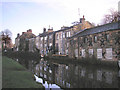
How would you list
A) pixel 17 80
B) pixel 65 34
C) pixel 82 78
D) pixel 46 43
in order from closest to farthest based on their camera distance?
pixel 17 80 → pixel 82 78 → pixel 65 34 → pixel 46 43

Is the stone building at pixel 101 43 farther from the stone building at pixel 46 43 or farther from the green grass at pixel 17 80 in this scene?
the stone building at pixel 46 43

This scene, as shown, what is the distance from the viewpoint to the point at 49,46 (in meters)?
46.7

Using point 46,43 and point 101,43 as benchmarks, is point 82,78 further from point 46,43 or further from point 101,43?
point 46,43

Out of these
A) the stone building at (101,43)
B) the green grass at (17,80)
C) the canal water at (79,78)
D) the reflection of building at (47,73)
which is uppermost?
the stone building at (101,43)

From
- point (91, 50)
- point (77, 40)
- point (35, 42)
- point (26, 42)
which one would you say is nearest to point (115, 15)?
point (77, 40)

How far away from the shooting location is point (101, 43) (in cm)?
2364

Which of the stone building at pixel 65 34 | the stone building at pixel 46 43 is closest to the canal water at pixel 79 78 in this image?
the stone building at pixel 65 34

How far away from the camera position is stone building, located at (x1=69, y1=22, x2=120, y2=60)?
836 inches

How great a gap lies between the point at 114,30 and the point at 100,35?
2973 mm

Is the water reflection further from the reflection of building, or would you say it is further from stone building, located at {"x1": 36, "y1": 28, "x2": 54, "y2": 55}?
stone building, located at {"x1": 36, "y1": 28, "x2": 54, "y2": 55}

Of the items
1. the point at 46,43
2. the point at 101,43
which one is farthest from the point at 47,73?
the point at 46,43

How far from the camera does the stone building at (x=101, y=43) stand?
21234 mm

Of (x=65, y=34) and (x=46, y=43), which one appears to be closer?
(x=65, y=34)

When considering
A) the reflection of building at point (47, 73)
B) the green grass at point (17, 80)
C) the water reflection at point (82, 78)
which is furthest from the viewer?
the reflection of building at point (47, 73)
